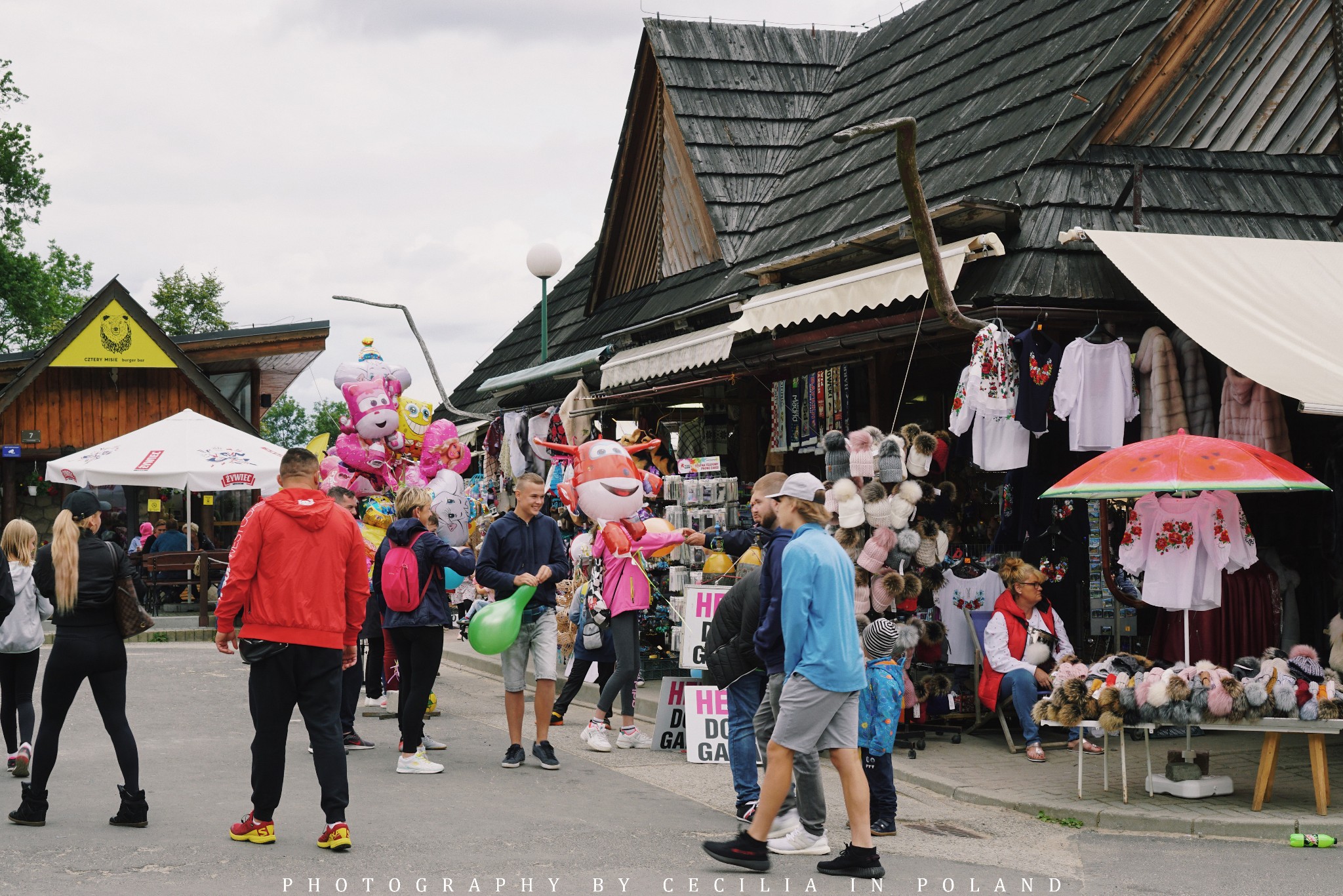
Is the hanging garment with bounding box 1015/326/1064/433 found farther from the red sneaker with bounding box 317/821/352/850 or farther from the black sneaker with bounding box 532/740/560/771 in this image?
the red sneaker with bounding box 317/821/352/850

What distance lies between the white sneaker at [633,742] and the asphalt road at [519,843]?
36 centimetres

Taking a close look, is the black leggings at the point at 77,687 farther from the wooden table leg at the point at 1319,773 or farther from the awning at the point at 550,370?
the awning at the point at 550,370

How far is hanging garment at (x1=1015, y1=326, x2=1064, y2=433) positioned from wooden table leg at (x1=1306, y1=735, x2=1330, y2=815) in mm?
2919

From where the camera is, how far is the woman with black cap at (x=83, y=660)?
7.09 m

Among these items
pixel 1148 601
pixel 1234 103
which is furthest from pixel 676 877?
pixel 1234 103

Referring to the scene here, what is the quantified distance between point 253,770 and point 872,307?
6.09m

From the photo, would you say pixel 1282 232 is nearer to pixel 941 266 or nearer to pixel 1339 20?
pixel 1339 20

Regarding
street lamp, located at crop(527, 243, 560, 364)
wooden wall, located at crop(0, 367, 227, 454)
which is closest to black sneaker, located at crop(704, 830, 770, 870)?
street lamp, located at crop(527, 243, 560, 364)

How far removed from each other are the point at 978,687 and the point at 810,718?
167 inches

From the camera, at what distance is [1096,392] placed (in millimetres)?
9781

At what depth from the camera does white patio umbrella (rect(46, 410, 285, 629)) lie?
19.0 meters

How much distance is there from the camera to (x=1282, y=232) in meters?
11.4

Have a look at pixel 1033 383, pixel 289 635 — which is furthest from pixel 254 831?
pixel 1033 383

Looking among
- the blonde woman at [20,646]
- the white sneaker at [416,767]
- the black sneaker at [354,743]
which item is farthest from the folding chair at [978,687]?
the blonde woman at [20,646]
